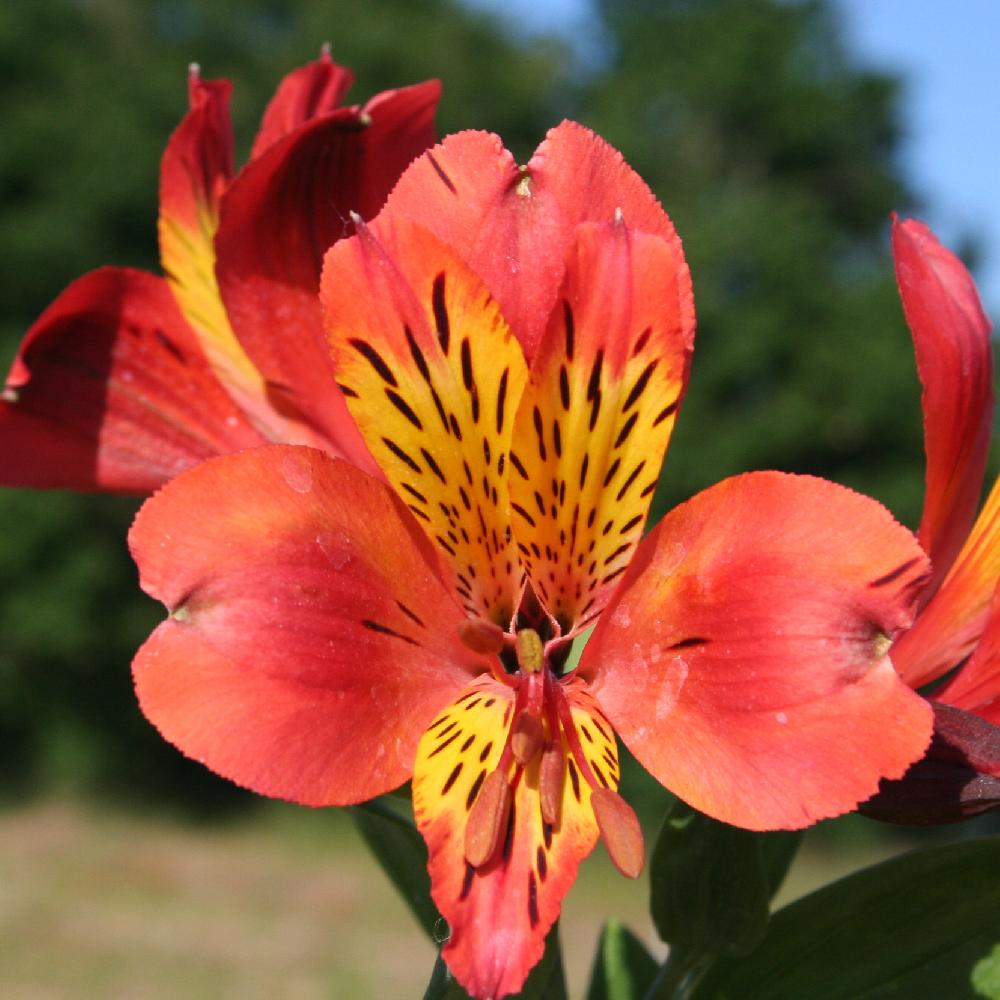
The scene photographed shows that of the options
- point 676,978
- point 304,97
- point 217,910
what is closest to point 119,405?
point 304,97

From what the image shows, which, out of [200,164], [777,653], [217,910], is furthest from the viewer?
[217,910]

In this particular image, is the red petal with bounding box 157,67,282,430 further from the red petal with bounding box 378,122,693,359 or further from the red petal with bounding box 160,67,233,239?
the red petal with bounding box 378,122,693,359

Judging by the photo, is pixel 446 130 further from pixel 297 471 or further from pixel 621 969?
pixel 297 471

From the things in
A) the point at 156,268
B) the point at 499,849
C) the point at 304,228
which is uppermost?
the point at 304,228

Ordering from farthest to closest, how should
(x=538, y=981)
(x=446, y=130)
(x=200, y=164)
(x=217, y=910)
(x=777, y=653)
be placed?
(x=446, y=130) < (x=217, y=910) < (x=200, y=164) < (x=538, y=981) < (x=777, y=653)

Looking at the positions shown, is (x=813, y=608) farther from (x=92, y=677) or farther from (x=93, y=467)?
(x=92, y=677)

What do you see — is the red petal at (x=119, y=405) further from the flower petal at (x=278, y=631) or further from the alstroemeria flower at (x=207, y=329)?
the flower petal at (x=278, y=631)

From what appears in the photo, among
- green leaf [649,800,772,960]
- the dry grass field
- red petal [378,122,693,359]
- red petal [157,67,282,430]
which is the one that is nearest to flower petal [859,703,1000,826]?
green leaf [649,800,772,960]
